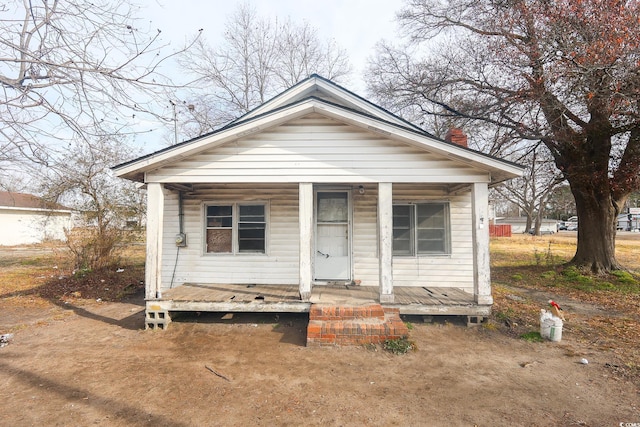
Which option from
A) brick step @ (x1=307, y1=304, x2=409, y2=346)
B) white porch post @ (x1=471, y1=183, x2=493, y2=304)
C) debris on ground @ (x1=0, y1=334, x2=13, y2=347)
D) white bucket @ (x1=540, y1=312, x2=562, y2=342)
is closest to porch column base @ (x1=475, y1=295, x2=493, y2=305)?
white porch post @ (x1=471, y1=183, x2=493, y2=304)

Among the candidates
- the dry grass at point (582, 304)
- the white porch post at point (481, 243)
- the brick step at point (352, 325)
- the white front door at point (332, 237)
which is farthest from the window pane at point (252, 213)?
the dry grass at point (582, 304)

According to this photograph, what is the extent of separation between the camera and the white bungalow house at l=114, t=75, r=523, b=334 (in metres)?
5.79

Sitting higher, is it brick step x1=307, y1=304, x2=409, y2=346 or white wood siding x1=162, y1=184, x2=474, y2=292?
white wood siding x1=162, y1=184, x2=474, y2=292

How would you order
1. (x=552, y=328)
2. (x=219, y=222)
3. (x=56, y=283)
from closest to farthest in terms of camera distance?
(x=552, y=328)
(x=219, y=222)
(x=56, y=283)

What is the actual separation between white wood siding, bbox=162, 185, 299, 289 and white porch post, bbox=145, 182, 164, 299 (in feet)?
5.65

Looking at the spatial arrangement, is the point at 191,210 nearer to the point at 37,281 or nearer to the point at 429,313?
the point at 429,313

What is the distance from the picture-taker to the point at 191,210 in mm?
7848

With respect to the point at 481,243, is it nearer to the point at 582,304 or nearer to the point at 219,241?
the point at 582,304

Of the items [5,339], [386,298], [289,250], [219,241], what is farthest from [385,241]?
[5,339]

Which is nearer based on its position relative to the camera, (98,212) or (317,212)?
(317,212)

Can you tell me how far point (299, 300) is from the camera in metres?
5.94

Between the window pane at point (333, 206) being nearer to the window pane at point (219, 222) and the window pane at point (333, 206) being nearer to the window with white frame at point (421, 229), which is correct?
the window with white frame at point (421, 229)

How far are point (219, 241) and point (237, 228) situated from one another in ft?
1.84

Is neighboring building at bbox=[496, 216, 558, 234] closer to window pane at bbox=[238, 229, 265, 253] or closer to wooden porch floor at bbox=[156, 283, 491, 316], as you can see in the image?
wooden porch floor at bbox=[156, 283, 491, 316]
